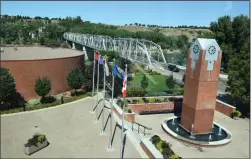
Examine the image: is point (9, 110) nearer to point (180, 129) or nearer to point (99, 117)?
point (99, 117)

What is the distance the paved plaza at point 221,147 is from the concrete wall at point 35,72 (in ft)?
35.8

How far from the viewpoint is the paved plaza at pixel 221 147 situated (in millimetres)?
16469

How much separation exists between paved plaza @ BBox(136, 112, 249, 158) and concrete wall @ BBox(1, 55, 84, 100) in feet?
35.8

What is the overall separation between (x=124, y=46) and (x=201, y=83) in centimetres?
3322

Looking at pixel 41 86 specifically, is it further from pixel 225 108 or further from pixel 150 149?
pixel 225 108

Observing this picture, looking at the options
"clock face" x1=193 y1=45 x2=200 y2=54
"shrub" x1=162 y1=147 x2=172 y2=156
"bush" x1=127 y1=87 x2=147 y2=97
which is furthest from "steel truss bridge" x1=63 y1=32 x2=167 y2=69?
"shrub" x1=162 y1=147 x2=172 y2=156

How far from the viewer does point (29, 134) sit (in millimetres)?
17953

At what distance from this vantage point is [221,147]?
57.6ft

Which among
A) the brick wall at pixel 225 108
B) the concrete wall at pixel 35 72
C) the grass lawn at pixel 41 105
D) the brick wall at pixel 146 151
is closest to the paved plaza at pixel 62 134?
the brick wall at pixel 146 151

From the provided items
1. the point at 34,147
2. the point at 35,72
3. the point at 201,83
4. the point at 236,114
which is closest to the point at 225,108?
the point at 236,114

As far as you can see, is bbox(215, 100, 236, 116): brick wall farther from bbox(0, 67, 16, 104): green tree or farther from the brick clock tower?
bbox(0, 67, 16, 104): green tree

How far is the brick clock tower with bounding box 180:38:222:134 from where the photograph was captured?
1766cm

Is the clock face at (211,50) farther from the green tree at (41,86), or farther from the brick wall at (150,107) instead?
the green tree at (41,86)

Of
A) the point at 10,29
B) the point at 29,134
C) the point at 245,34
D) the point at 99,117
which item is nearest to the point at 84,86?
the point at 99,117
